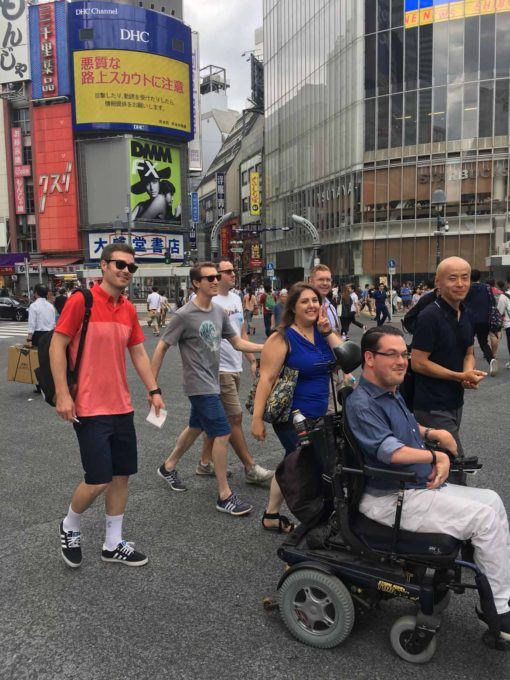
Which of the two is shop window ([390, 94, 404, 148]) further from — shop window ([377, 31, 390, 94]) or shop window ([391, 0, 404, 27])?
shop window ([391, 0, 404, 27])

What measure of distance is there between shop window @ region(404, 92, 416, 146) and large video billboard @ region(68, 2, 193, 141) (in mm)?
22958

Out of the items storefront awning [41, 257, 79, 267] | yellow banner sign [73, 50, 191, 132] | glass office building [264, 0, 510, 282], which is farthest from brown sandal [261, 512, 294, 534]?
storefront awning [41, 257, 79, 267]

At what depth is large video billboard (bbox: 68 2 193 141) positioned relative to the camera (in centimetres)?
4919

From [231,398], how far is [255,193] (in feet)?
216

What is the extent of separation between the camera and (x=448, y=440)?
9.16ft

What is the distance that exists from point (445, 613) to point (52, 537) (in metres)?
2.65

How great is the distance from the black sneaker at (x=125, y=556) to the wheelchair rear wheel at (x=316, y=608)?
1.14m

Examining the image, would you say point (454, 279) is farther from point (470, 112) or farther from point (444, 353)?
point (470, 112)

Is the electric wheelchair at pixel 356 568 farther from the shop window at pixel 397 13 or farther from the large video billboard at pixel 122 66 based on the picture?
the large video billboard at pixel 122 66

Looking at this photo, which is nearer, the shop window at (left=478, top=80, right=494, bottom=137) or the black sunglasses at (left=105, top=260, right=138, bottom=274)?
the black sunglasses at (left=105, top=260, right=138, bottom=274)

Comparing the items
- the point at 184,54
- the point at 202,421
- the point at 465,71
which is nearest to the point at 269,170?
the point at 184,54

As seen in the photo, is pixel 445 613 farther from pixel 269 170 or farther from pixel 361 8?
pixel 269 170

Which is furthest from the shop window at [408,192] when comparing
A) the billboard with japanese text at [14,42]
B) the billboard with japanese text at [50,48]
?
the billboard with japanese text at [14,42]

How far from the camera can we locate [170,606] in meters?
3.03
